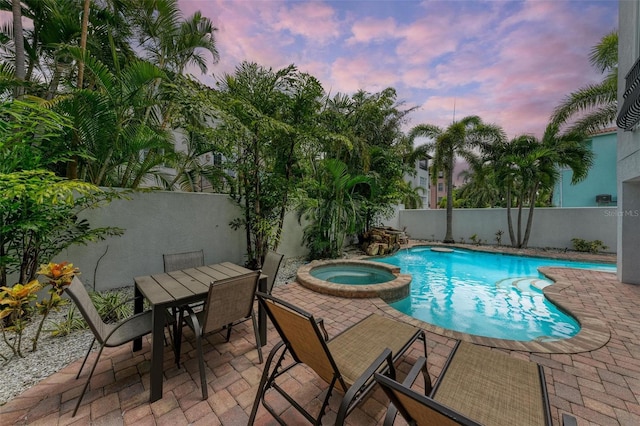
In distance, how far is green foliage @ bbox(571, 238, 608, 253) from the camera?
29.1ft

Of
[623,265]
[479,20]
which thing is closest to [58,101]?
[479,20]

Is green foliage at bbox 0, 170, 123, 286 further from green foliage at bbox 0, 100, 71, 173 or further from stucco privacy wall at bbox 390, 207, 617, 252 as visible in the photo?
stucco privacy wall at bbox 390, 207, 617, 252

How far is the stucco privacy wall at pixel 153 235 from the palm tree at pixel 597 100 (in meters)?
11.8

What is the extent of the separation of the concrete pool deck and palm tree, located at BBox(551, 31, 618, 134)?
856 cm

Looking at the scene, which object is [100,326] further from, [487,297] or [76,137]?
[487,297]

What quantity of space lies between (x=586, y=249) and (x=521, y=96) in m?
6.31

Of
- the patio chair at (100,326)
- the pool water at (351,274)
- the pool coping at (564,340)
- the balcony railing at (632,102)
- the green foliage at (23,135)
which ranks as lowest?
the pool water at (351,274)

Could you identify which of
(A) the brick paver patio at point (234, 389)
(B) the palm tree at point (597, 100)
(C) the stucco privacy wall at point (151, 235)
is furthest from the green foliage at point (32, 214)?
(B) the palm tree at point (597, 100)

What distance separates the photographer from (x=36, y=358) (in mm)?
2527

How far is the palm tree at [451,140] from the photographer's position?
10.4m

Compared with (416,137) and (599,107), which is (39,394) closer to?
(416,137)

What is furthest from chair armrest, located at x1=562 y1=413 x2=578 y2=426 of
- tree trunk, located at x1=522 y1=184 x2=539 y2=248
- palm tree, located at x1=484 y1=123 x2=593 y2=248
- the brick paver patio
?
tree trunk, located at x1=522 y1=184 x2=539 y2=248

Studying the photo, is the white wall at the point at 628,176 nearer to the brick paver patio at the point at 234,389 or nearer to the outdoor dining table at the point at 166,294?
the brick paver patio at the point at 234,389

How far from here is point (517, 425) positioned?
1.38 metres
